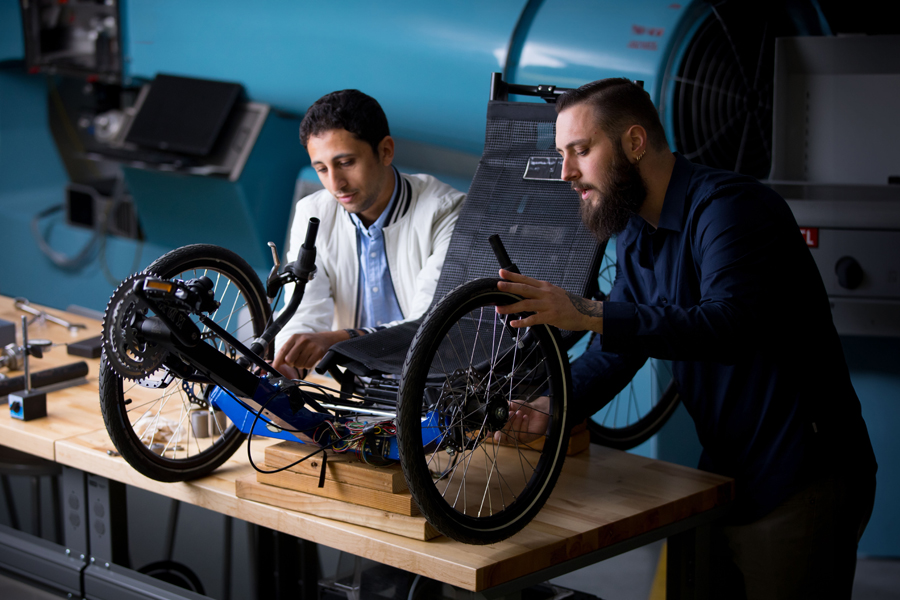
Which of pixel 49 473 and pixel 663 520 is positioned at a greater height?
pixel 663 520

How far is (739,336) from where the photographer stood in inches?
52.1

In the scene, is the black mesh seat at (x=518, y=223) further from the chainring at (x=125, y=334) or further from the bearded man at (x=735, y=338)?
the chainring at (x=125, y=334)

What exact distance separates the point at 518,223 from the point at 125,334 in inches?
33.4

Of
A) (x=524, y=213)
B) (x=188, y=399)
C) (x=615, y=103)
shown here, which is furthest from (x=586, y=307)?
(x=188, y=399)

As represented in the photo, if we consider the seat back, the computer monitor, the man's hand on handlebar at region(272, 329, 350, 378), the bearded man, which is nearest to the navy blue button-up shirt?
the bearded man

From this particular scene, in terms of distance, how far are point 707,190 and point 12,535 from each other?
1594mm

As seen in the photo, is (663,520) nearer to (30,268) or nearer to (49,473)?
(49,473)

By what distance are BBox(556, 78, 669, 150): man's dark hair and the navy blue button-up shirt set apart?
14 centimetres

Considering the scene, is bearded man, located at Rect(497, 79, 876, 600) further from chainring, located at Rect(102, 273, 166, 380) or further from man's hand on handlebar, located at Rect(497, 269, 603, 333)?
chainring, located at Rect(102, 273, 166, 380)

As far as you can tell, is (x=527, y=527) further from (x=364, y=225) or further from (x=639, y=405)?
(x=639, y=405)

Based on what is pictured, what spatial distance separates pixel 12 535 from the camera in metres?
1.92

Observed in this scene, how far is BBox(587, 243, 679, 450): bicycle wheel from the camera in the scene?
213cm

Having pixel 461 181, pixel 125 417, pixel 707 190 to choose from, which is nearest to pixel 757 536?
pixel 707 190

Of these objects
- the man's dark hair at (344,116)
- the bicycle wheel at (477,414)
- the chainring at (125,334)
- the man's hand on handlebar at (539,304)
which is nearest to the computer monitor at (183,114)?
the man's dark hair at (344,116)
